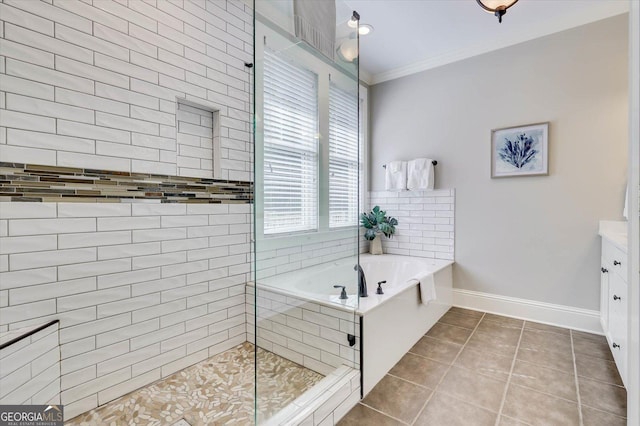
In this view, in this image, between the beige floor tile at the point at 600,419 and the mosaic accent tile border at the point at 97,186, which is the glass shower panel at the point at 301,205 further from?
the beige floor tile at the point at 600,419

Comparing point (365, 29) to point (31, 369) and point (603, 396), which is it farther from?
point (31, 369)

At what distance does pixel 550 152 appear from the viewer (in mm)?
2859

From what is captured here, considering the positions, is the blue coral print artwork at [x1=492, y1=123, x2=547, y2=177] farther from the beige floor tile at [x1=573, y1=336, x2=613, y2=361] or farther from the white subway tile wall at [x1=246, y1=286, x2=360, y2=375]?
the white subway tile wall at [x1=246, y1=286, x2=360, y2=375]

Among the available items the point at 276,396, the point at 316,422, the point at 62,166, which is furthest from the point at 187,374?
the point at 62,166

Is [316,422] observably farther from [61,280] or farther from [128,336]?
[61,280]

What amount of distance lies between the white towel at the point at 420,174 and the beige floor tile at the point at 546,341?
5.54 feet

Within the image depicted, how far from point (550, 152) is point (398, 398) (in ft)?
8.52

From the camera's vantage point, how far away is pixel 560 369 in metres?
2.14

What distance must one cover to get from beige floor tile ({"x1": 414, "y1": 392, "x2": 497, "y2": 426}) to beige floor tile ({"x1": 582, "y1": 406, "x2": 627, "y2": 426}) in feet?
1.57

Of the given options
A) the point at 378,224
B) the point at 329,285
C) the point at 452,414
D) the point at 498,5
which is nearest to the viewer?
the point at 452,414

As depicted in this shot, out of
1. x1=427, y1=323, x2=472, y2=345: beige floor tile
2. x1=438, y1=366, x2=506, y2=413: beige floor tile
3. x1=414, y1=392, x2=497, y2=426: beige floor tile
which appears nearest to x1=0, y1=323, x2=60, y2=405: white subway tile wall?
x1=414, y1=392, x2=497, y2=426: beige floor tile

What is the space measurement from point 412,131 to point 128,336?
3.40 meters

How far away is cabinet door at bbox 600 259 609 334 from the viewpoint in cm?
232

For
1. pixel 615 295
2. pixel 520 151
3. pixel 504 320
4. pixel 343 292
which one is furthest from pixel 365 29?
pixel 504 320
